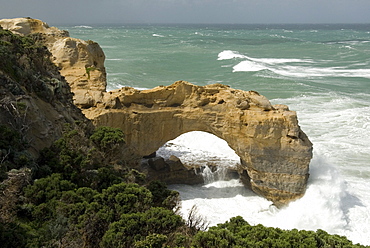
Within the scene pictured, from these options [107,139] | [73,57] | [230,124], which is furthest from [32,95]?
[230,124]

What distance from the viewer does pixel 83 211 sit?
910 cm

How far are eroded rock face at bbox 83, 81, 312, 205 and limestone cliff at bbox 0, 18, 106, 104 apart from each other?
1.19 meters

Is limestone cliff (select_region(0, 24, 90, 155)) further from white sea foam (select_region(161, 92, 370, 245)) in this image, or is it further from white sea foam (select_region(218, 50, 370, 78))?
white sea foam (select_region(218, 50, 370, 78))

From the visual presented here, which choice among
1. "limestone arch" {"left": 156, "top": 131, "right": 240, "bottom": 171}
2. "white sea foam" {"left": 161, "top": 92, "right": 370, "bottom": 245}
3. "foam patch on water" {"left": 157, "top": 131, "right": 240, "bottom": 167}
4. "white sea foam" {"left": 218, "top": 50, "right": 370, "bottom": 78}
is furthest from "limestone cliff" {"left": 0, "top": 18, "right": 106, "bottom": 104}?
"white sea foam" {"left": 218, "top": 50, "right": 370, "bottom": 78}

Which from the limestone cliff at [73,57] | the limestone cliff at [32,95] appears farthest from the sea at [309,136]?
the limestone cliff at [73,57]

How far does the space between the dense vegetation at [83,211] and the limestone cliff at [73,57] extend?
5373 mm

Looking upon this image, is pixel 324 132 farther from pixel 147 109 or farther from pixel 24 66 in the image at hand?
pixel 24 66

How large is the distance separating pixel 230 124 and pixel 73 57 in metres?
7.65

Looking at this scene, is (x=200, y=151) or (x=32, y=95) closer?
(x=32, y=95)

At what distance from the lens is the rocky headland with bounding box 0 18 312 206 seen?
15.6 m

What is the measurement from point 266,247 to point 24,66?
972 cm

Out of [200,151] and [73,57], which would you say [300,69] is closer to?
[200,151]

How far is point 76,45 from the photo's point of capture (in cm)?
1864

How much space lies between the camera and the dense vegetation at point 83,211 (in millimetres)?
8266
